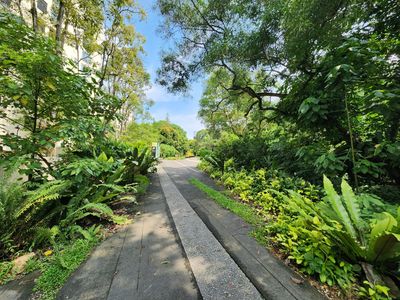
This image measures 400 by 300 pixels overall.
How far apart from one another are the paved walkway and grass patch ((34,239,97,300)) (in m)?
0.07

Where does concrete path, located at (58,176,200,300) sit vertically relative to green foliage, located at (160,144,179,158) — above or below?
below

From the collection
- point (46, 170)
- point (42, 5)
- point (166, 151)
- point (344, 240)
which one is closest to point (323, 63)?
point (344, 240)

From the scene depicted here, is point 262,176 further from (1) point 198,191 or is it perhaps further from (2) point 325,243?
(2) point 325,243

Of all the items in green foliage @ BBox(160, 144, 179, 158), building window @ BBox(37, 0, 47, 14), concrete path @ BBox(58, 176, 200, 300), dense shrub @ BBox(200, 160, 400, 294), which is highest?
building window @ BBox(37, 0, 47, 14)

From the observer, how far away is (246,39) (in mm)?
4430

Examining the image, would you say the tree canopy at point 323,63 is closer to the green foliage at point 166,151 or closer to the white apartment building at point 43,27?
the white apartment building at point 43,27

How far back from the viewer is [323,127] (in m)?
2.97

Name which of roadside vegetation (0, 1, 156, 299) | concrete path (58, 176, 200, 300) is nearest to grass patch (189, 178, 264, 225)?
concrete path (58, 176, 200, 300)

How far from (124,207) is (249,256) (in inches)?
100

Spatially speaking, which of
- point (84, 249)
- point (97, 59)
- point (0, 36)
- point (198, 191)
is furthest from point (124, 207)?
point (97, 59)

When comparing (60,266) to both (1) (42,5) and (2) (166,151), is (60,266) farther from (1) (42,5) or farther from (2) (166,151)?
(2) (166,151)

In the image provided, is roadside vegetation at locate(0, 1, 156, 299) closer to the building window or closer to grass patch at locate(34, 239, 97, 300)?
grass patch at locate(34, 239, 97, 300)

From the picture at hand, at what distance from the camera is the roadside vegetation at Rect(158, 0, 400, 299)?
59.9 inches

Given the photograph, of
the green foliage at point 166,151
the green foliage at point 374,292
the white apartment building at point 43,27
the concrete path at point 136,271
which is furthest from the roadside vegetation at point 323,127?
the green foliage at point 166,151
